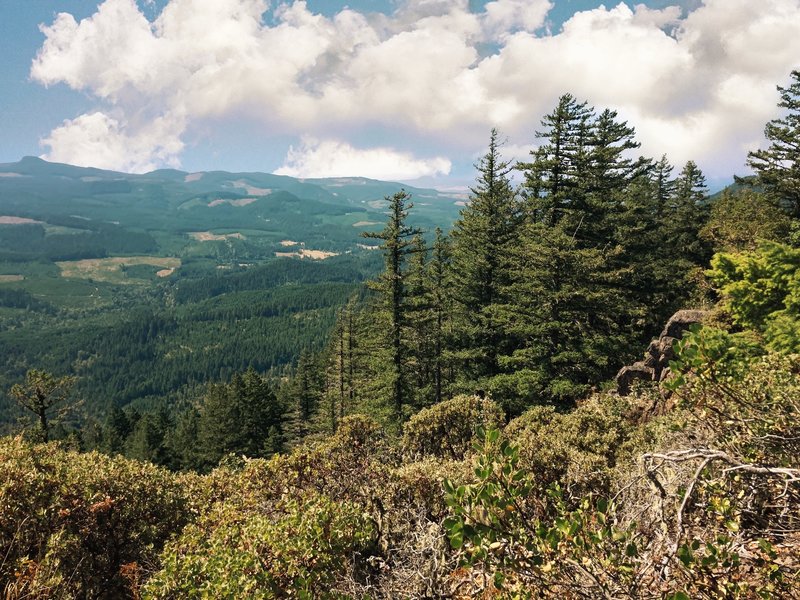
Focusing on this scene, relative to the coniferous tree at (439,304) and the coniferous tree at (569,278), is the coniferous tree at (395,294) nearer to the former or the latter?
the coniferous tree at (439,304)

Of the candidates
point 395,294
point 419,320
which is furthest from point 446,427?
point 395,294

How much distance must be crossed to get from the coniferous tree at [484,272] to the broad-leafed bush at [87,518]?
19.2 metres

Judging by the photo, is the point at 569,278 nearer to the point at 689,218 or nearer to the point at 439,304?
the point at 439,304

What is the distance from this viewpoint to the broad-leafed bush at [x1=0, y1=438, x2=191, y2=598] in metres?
8.94

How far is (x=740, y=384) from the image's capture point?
6.91m

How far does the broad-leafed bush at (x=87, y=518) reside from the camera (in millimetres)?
8938

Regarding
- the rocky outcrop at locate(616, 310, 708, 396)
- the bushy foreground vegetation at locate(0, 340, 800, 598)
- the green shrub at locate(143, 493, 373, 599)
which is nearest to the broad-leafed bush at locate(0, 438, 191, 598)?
the bushy foreground vegetation at locate(0, 340, 800, 598)

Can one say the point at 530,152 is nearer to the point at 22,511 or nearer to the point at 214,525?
the point at 214,525

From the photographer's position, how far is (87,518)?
32.6 feet

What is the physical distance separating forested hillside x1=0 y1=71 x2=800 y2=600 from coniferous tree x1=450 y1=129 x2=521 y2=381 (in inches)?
7.7

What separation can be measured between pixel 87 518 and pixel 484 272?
24171mm

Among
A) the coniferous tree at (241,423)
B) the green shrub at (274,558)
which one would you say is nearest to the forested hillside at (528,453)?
the green shrub at (274,558)

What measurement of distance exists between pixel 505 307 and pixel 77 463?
2043 centimetres

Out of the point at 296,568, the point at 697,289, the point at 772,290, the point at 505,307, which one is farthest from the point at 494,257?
the point at 296,568
